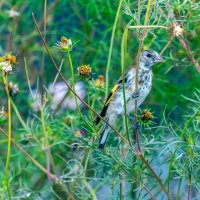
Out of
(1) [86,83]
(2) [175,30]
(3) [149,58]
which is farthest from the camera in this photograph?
(1) [86,83]

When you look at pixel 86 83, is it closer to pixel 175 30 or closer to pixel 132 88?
pixel 132 88

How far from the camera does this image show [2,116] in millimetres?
2893

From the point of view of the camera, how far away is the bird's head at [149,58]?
3.22 m

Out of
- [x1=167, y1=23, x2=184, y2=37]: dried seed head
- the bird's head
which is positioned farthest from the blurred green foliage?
[x1=167, y1=23, x2=184, y2=37]: dried seed head

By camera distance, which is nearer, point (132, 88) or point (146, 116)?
point (146, 116)

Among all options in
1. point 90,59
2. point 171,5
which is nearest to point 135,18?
point 171,5

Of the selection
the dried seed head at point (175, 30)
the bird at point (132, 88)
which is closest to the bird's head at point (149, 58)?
the bird at point (132, 88)

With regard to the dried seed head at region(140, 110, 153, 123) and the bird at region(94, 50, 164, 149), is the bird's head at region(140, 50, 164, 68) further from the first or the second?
the dried seed head at region(140, 110, 153, 123)

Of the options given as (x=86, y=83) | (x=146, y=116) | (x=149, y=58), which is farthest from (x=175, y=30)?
(x=86, y=83)

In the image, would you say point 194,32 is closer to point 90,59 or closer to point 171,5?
point 171,5

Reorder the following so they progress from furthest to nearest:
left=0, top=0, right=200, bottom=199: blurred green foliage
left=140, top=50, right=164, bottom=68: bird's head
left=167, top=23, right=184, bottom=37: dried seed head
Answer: left=140, top=50, right=164, bottom=68: bird's head, left=0, top=0, right=200, bottom=199: blurred green foliage, left=167, top=23, right=184, bottom=37: dried seed head

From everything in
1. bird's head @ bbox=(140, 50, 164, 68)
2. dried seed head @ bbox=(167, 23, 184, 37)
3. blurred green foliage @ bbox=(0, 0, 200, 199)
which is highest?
dried seed head @ bbox=(167, 23, 184, 37)

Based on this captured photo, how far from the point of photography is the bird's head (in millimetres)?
3217

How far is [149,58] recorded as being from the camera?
3275mm
